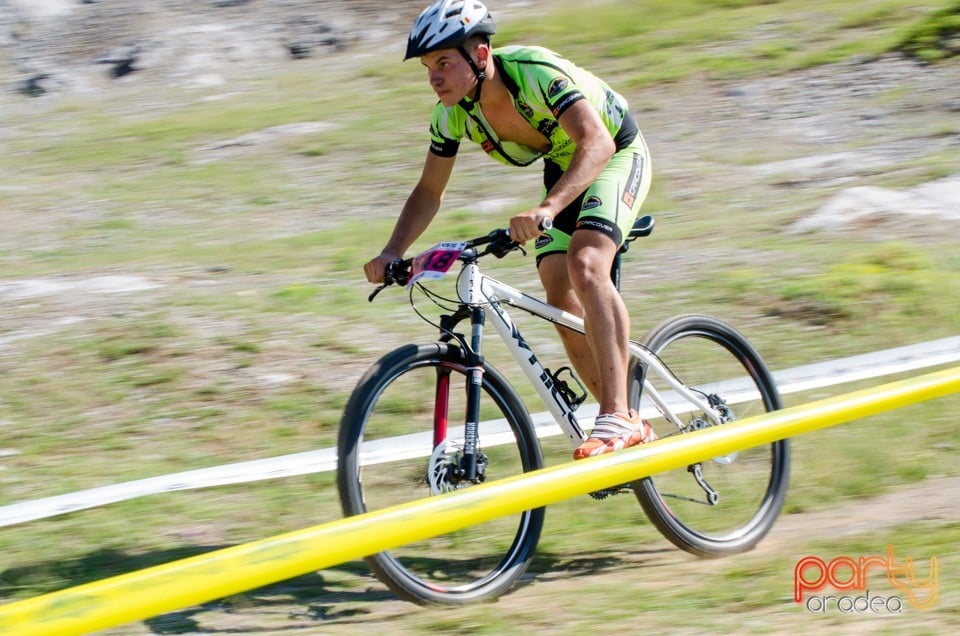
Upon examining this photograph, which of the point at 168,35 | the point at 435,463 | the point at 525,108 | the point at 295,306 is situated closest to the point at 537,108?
the point at 525,108

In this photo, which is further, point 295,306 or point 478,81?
point 295,306

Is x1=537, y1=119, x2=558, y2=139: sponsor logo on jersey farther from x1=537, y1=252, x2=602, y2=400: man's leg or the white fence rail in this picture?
the white fence rail

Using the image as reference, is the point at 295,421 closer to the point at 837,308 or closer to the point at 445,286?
the point at 445,286

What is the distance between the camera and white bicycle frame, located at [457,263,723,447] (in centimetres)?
462

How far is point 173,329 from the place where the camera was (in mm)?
7125

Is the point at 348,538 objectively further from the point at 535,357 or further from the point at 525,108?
the point at 525,108

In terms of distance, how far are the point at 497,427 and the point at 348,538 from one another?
5.58 ft

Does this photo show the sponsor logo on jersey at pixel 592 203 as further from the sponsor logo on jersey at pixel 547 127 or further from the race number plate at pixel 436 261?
the race number plate at pixel 436 261

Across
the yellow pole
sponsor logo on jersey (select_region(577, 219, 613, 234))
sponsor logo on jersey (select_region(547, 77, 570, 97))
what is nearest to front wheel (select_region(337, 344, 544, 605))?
sponsor logo on jersey (select_region(577, 219, 613, 234))

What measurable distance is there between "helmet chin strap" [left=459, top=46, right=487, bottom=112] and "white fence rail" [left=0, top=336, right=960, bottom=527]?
1.44m

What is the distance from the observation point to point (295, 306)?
25.8ft

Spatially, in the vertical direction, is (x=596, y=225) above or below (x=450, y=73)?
below

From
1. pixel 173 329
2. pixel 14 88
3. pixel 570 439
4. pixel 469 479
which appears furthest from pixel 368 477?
pixel 14 88

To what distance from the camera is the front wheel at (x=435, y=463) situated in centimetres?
421
